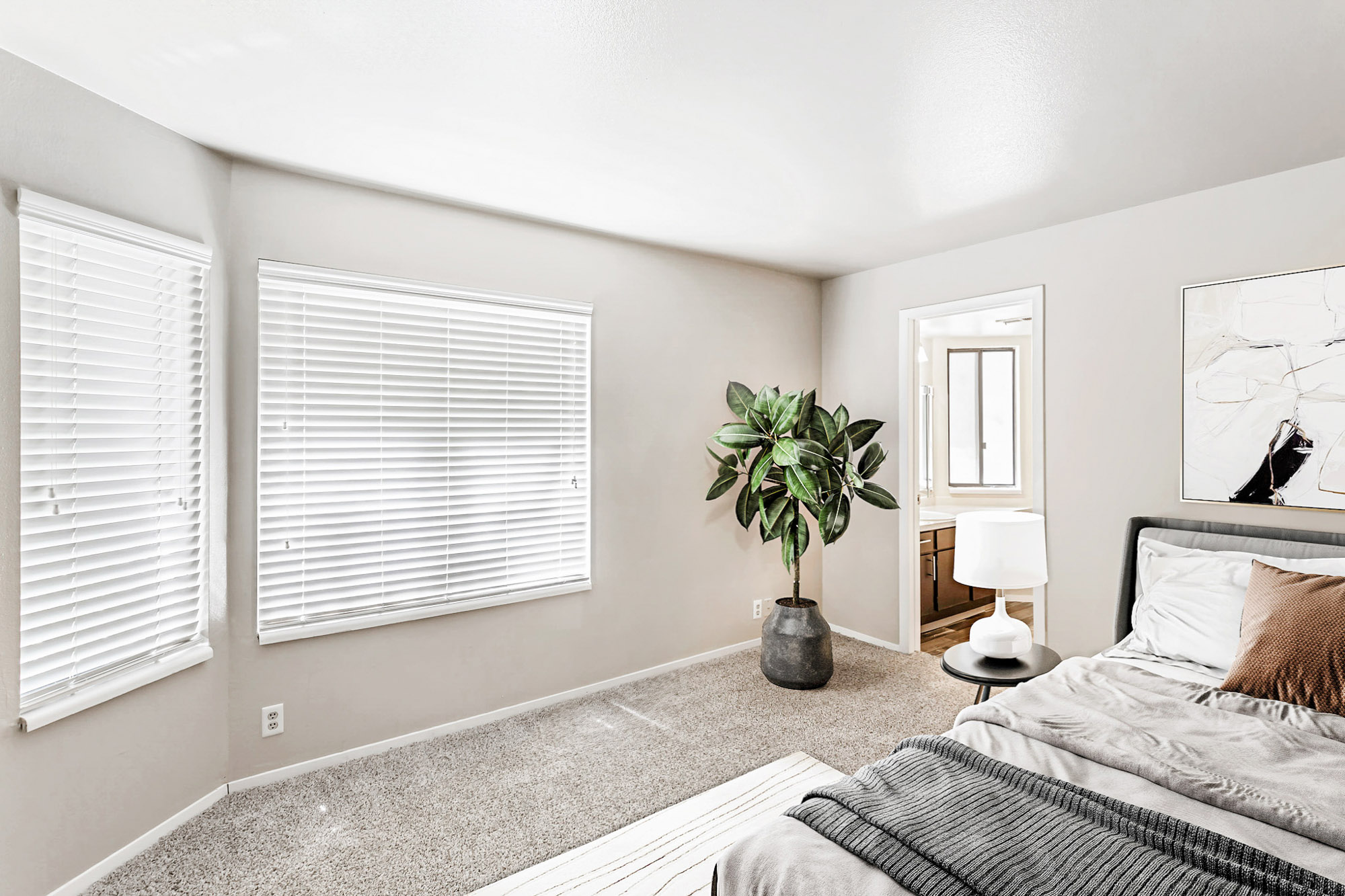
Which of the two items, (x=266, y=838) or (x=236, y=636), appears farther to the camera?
(x=236, y=636)

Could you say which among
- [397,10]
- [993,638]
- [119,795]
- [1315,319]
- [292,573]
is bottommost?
[119,795]

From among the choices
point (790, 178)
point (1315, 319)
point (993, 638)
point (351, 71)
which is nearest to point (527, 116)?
point (351, 71)

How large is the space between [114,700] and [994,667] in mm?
3239

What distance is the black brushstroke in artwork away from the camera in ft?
8.68

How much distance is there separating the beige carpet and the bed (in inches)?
41.9

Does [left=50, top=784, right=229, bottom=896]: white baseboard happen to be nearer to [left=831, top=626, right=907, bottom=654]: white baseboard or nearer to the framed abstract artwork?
[left=831, top=626, right=907, bottom=654]: white baseboard

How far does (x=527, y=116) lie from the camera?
2203mm

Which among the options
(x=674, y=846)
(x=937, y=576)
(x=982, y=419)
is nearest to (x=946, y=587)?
(x=937, y=576)

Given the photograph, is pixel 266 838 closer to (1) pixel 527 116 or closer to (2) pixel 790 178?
(1) pixel 527 116

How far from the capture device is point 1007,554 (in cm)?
279

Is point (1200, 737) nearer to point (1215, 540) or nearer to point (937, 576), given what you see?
point (1215, 540)

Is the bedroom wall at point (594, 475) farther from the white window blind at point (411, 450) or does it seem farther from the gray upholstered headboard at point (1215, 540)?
the gray upholstered headboard at point (1215, 540)

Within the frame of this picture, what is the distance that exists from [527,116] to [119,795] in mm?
2621

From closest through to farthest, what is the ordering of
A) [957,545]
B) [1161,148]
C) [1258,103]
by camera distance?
[1258,103] < [1161,148] < [957,545]
